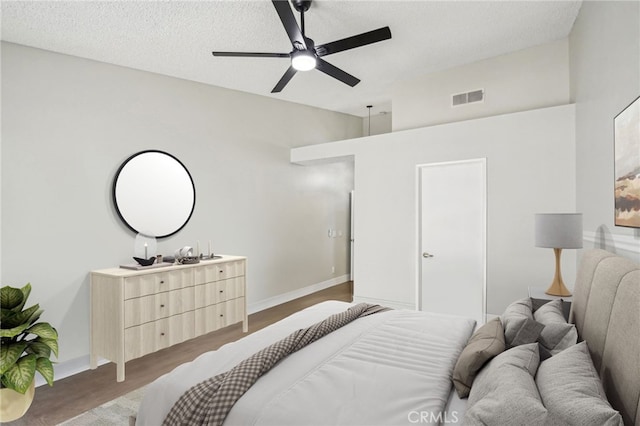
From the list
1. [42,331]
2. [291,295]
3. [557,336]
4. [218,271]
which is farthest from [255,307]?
[557,336]

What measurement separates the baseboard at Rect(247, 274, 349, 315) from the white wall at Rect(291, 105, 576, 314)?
1.27m

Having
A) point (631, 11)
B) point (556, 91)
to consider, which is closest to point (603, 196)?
point (631, 11)

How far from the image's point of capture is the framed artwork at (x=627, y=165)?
1694mm

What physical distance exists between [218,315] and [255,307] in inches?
44.7

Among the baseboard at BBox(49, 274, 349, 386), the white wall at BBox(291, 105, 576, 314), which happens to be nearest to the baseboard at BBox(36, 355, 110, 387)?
the baseboard at BBox(49, 274, 349, 386)

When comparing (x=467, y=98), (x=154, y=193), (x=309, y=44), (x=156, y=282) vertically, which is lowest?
(x=156, y=282)

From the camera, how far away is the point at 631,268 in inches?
57.0

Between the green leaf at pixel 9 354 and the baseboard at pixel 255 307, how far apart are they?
72 cm

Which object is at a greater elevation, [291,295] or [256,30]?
[256,30]

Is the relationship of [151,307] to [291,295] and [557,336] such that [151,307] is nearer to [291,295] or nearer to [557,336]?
[291,295]

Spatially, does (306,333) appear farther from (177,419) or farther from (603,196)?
(603,196)

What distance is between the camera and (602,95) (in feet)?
7.99

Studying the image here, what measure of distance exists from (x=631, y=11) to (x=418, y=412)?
2.23 metres

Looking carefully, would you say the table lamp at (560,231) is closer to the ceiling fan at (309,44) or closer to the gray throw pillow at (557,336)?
the gray throw pillow at (557,336)
